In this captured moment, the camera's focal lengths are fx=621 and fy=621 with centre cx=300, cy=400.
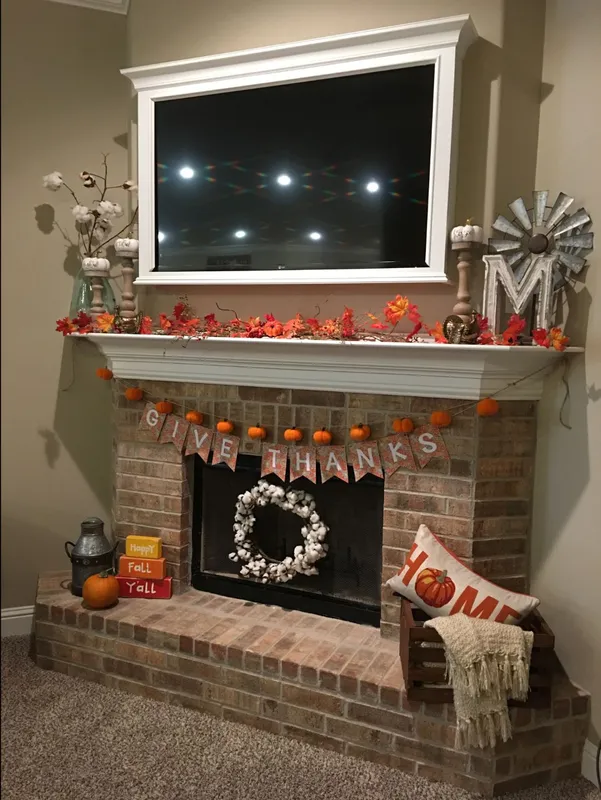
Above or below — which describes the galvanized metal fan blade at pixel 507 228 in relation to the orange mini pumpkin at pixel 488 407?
above

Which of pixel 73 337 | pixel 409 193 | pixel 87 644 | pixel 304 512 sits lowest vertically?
pixel 87 644

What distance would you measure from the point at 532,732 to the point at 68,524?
2033 millimetres

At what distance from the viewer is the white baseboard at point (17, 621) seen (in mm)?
2727

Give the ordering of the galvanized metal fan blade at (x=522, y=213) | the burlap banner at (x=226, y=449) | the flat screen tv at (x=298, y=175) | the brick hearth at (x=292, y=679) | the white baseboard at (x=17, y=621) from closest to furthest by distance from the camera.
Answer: the brick hearth at (x=292, y=679)
the galvanized metal fan blade at (x=522, y=213)
the flat screen tv at (x=298, y=175)
the burlap banner at (x=226, y=449)
the white baseboard at (x=17, y=621)

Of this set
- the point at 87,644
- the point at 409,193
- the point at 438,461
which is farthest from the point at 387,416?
the point at 87,644

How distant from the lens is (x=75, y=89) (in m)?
2.60

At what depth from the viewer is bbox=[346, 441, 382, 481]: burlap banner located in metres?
2.21

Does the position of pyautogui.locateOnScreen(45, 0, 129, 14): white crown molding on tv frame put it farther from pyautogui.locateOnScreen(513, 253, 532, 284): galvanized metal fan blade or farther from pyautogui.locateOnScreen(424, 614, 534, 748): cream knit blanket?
pyautogui.locateOnScreen(424, 614, 534, 748): cream knit blanket

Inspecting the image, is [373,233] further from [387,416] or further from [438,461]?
[438,461]

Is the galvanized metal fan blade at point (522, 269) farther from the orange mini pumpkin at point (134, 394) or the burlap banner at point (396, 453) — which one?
the orange mini pumpkin at point (134, 394)

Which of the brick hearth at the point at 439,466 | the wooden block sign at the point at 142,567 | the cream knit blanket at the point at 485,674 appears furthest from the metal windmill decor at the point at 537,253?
the wooden block sign at the point at 142,567

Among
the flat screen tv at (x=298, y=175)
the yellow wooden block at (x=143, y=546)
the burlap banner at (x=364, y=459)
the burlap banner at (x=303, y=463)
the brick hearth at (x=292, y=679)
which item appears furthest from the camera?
the yellow wooden block at (x=143, y=546)

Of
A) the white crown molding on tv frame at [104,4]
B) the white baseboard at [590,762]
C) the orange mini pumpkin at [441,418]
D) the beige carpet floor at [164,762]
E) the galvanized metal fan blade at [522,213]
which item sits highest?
the white crown molding on tv frame at [104,4]

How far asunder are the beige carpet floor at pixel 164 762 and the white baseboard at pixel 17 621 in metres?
A: 0.52
